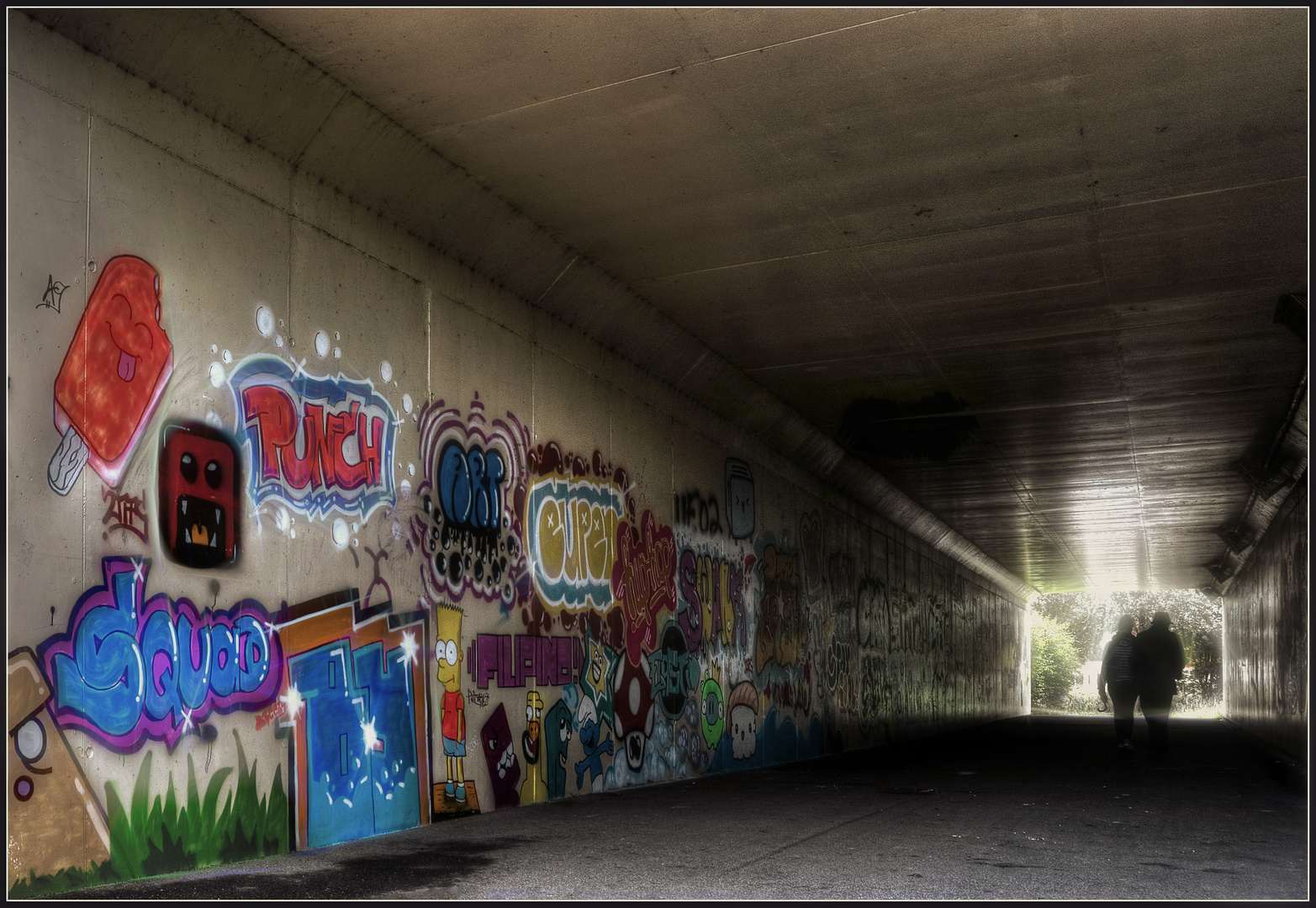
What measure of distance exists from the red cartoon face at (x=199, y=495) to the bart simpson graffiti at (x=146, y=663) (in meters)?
0.27

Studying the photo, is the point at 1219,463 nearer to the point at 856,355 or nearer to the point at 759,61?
the point at 856,355

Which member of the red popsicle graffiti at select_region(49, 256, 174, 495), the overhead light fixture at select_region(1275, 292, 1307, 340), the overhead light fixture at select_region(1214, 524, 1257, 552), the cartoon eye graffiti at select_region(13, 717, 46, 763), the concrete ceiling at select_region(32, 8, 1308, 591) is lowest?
the cartoon eye graffiti at select_region(13, 717, 46, 763)

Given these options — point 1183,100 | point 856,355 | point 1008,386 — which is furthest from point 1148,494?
point 1183,100

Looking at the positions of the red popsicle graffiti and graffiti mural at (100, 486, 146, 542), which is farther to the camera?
graffiti mural at (100, 486, 146, 542)

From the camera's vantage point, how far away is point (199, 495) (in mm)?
5973

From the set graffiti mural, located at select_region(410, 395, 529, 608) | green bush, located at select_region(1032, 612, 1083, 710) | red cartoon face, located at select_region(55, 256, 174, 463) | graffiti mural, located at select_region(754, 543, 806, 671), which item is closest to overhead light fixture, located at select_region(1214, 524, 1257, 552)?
graffiti mural, located at select_region(754, 543, 806, 671)

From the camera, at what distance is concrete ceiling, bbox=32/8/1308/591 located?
20.1ft

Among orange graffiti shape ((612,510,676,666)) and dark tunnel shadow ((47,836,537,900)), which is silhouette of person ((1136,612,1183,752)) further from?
dark tunnel shadow ((47,836,537,900))

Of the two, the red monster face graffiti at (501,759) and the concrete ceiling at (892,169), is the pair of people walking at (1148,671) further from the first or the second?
the red monster face graffiti at (501,759)

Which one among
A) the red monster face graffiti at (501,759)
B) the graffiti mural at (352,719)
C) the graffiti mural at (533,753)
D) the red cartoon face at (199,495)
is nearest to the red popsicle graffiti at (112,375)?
the red cartoon face at (199,495)

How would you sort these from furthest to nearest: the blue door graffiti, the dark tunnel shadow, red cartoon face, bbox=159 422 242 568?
the blue door graffiti < red cartoon face, bbox=159 422 242 568 < the dark tunnel shadow

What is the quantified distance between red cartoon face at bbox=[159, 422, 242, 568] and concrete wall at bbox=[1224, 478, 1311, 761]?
1042 cm

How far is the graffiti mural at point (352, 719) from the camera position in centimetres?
651

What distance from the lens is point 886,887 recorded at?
16.9ft
